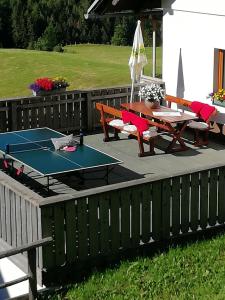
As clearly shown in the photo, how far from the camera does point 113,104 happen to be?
1878cm

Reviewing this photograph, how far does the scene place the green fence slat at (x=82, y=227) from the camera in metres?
9.58

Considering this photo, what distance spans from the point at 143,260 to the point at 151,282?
29.4 inches

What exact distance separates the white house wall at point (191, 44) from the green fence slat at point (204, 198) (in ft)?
20.4

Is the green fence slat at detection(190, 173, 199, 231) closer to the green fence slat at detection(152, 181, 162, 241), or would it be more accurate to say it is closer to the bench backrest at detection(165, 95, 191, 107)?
the green fence slat at detection(152, 181, 162, 241)

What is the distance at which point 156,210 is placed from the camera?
34.0 feet

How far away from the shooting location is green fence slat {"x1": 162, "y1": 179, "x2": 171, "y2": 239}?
10344 mm

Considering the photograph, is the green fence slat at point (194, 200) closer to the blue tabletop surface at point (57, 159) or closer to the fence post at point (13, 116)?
the blue tabletop surface at point (57, 159)

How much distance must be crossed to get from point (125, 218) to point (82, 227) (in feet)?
2.41

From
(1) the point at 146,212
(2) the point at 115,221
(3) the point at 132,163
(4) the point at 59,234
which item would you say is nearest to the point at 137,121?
(3) the point at 132,163

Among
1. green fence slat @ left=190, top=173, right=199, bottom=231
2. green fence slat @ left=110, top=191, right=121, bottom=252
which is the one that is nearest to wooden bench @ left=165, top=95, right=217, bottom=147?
green fence slat @ left=190, top=173, right=199, bottom=231

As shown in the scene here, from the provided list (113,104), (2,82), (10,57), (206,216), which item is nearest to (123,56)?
(10,57)

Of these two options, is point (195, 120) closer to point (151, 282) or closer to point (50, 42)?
point (151, 282)

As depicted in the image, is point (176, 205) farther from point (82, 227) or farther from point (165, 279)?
point (82, 227)

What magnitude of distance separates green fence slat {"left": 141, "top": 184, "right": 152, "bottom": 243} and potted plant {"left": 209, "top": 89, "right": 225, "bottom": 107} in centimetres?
696
